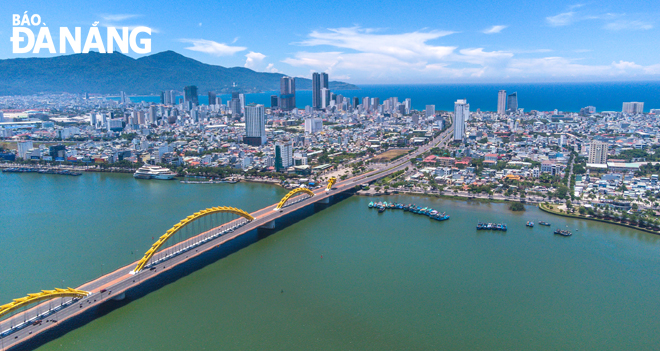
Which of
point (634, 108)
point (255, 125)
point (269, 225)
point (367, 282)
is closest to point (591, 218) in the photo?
point (367, 282)

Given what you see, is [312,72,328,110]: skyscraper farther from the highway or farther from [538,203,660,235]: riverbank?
the highway

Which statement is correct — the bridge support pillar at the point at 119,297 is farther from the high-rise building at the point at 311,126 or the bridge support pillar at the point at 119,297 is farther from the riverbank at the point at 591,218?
the high-rise building at the point at 311,126

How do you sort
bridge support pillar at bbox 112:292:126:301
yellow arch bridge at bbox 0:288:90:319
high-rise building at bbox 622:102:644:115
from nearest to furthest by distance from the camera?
yellow arch bridge at bbox 0:288:90:319
bridge support pillar at bbox 112:292:126:301
high-rise building at bbox 622:102:644:115

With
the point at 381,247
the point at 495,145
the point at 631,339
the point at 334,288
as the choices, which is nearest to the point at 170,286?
the point at 334,288

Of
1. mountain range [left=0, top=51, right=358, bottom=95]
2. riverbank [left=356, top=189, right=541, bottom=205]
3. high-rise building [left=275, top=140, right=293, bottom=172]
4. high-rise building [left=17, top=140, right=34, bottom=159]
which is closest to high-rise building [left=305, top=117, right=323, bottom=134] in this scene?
high-rise building [left=275, top=140, right=293, bottom=172]

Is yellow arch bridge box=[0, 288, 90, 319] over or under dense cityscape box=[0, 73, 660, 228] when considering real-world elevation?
under

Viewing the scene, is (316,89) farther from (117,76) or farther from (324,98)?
(117,76)
